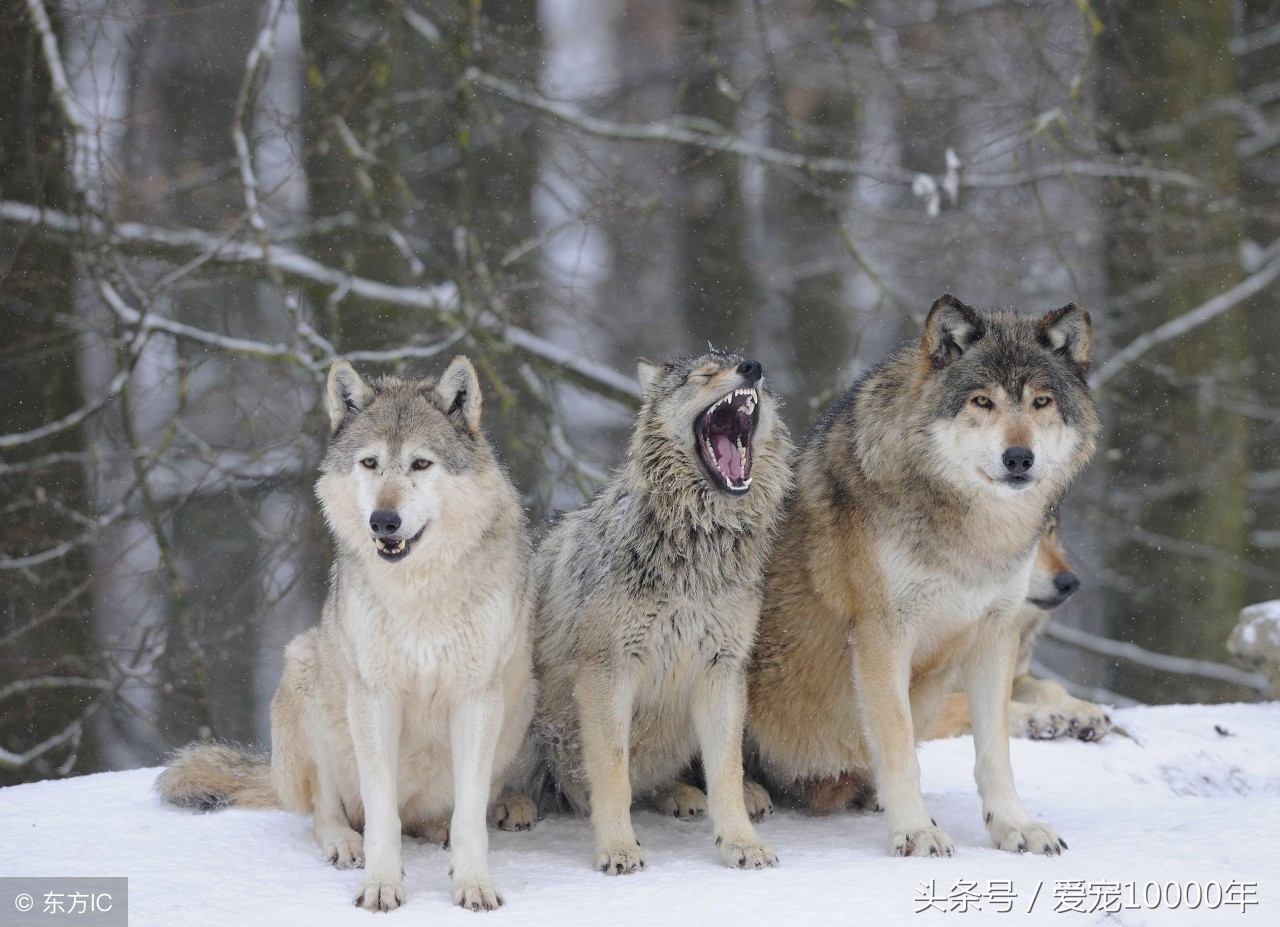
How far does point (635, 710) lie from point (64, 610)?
5571mm

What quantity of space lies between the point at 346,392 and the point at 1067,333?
9.11 feet

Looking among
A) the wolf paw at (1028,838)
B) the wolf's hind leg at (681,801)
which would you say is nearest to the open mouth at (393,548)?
the wolf's hind leg at (681,801)

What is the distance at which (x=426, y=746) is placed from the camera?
441cm

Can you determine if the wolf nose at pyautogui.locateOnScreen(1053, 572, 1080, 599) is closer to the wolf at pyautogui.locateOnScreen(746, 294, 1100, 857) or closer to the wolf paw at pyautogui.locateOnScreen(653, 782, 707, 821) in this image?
the wolf at pyautogui.locateOnScreen(746, 294, 1100, 857)

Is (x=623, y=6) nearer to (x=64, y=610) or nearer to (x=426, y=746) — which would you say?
(x=64, y=610)

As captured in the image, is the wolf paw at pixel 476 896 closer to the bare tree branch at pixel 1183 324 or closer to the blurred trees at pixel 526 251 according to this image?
the blurred trees at pixel 526 251

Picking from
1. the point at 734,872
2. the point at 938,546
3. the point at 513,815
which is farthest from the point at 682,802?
the point at 938,546

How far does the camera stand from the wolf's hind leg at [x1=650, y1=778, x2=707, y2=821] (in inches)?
205

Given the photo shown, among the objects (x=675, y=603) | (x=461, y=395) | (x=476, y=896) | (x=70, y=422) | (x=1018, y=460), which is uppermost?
(x=461, y=395)

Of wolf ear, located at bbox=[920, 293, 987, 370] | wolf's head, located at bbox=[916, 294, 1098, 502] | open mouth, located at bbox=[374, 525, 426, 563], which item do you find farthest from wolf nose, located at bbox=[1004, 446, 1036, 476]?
open mouth, located at bbox=[374, 525, 426, 563]

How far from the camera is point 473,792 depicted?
4094 millimetres

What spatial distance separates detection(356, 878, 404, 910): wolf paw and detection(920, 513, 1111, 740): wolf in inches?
103

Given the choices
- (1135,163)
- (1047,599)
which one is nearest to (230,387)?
(1047,599)
